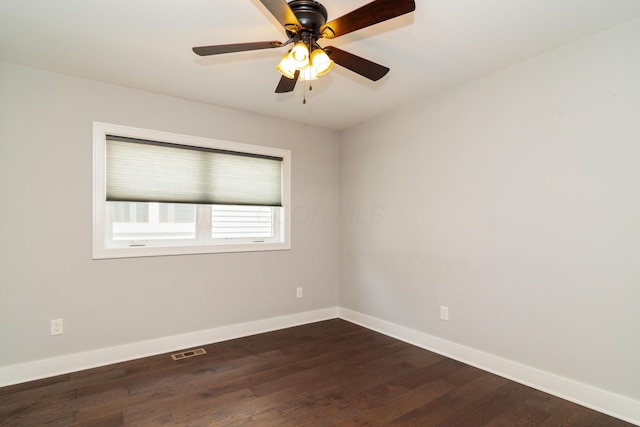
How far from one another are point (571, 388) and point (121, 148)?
3.98 metres

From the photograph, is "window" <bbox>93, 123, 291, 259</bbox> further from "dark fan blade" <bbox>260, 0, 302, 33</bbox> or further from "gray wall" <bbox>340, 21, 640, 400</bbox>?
"dark fan blade" <bbox>260, 0, 302, 33</bbox>

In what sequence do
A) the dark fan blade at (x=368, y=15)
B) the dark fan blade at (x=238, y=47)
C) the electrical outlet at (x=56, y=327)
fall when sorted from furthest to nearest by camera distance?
the electrical outlet at (x=56, y=327) < the dark fan blade at (x=238, y=47) < the dark fan blade at (x=368, y=15)

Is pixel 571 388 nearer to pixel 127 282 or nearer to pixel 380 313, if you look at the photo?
pixel 380 313

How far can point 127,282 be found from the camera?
2955 mm

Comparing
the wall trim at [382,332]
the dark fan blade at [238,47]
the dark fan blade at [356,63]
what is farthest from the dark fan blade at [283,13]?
the wall trim at [382,332]

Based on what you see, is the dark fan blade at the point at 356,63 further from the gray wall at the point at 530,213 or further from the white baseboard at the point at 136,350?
the white baseboard at the point at 136,350

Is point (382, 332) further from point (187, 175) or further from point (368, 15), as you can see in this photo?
point (368, 15)

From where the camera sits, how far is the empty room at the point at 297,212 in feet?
6.72

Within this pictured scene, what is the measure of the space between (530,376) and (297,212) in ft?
8.80

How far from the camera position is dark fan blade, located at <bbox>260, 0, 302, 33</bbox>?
4.73ft

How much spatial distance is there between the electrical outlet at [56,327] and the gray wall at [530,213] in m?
2.98

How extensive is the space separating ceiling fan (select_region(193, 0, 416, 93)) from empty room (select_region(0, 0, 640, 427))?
0.04 feet

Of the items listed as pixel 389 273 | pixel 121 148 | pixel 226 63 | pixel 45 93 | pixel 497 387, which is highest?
pixel 226 63

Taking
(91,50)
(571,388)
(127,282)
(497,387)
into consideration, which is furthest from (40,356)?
(571,388)
